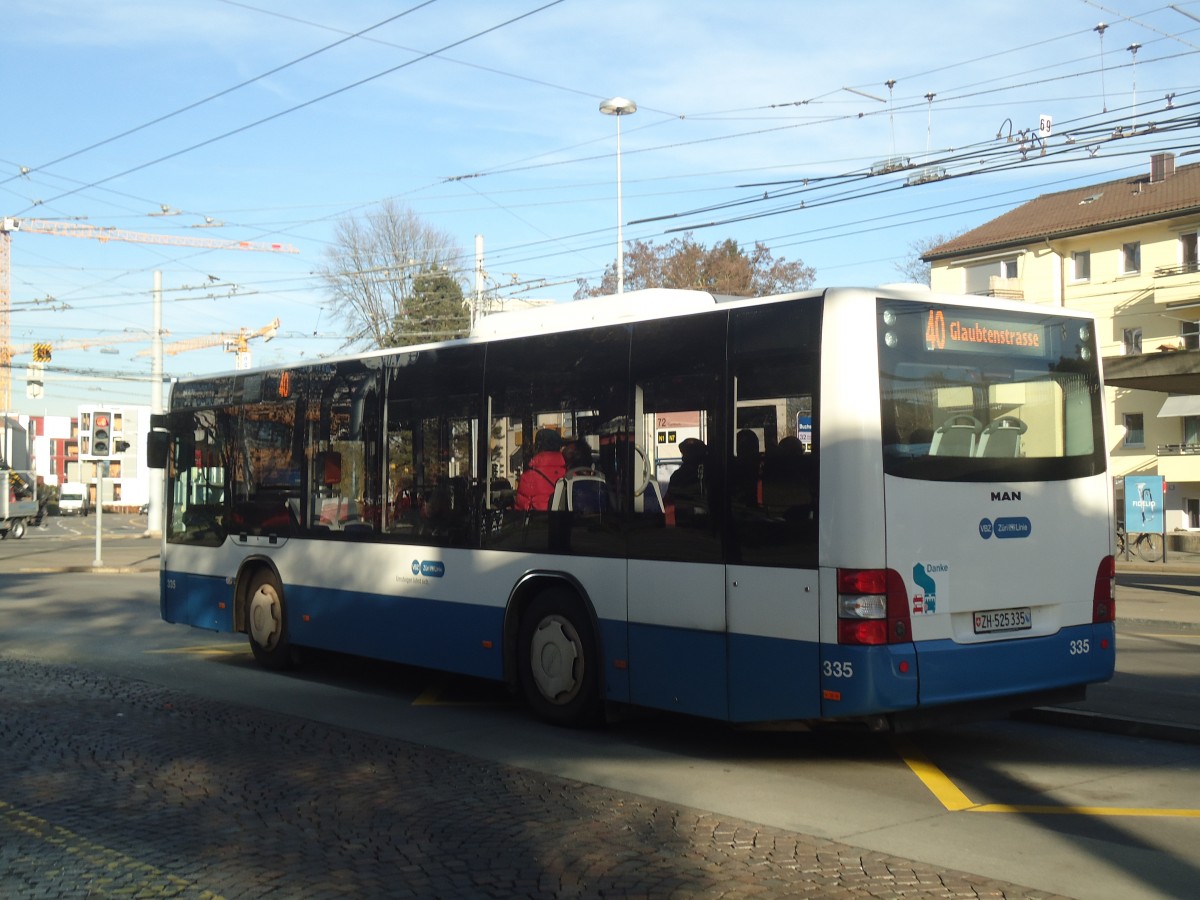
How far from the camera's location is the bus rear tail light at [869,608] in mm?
7445

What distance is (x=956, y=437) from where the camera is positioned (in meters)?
8.00

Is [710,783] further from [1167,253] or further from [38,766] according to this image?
[1167,253]

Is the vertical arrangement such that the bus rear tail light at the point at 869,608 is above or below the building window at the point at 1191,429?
below

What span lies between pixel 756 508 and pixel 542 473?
2.13 meters

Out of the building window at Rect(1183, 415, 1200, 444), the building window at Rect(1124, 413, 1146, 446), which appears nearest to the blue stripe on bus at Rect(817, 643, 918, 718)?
the building window at Rect(1183, 415, 1200, 444)

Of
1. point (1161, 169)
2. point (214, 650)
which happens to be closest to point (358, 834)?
point (214, 650)

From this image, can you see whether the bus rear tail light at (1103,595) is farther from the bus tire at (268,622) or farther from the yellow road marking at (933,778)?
the bus tire at (268,622)

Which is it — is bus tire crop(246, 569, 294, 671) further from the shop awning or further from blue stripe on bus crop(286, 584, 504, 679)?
the shop awning

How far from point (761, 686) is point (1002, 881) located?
8.14 ft

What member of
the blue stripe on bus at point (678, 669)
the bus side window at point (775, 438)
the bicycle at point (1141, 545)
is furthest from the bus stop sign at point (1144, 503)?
the bus side window at point (775, 438)

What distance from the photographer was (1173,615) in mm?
17531

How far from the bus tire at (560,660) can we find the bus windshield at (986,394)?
9.05 feet

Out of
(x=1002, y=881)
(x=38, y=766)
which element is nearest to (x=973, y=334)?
(x=1002, y=881)

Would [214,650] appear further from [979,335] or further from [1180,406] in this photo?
[1180,406]
